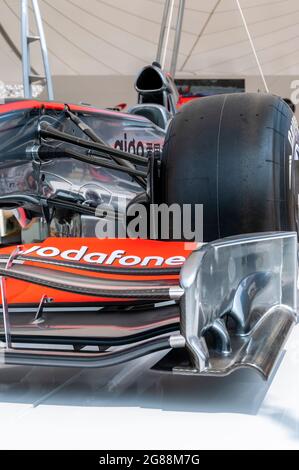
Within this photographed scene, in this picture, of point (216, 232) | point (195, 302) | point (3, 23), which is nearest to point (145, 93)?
point (216, 232)

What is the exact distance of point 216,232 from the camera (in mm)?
1463

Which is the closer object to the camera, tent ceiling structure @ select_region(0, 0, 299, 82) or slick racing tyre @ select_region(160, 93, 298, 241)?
slick racing tyre @ select_region(160, 93, 298, 241)

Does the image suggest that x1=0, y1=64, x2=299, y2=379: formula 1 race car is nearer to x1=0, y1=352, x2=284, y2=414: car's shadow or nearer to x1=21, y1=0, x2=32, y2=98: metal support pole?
x1=0, y1=352, x2=284, y2=414: car's shadow

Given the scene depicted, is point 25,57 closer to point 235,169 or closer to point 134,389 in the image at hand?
point 235,169

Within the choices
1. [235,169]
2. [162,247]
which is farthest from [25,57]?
[162,247]

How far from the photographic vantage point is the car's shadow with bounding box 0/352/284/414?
0.98 metres

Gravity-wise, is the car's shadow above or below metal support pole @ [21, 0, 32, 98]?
below

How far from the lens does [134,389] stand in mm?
1060

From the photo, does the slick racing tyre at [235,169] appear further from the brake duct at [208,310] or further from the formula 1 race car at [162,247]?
the brake duct at [208,310]

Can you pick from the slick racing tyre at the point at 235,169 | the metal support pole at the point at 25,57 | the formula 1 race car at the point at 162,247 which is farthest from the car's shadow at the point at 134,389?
the metal support pole at the point at 25,57

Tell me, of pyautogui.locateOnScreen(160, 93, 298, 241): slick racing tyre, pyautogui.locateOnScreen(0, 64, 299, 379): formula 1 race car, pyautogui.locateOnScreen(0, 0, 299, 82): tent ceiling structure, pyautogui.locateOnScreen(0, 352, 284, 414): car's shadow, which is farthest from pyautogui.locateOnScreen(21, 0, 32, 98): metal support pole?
pyautogui.locateOnScreen(0, 0, 299, 82): tent ceiling structure

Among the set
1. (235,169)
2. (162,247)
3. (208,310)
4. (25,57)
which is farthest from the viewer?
(25,57)

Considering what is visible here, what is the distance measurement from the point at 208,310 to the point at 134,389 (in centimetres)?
21

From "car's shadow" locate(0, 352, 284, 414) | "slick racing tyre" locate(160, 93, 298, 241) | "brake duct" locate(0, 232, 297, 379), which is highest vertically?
"slick racing tyre" locate(160, 93, 298, 241)
